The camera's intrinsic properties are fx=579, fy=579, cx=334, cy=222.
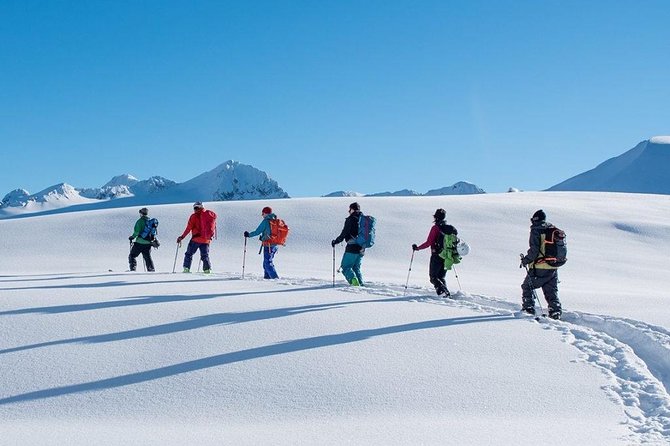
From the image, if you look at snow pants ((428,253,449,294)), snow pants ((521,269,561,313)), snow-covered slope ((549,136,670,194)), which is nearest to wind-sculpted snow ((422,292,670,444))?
snow pants ((521,269,561,313))

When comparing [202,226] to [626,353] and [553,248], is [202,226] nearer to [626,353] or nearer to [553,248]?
[553,248]

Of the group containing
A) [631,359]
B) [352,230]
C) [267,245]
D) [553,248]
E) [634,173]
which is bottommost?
[631,359]

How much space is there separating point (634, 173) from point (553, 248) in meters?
188

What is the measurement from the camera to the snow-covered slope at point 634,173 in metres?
168

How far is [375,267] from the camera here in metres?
21.1

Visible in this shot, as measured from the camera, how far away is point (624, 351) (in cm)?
761

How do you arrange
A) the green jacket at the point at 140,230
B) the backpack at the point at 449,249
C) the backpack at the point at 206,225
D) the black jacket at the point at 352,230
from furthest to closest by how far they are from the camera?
the green jacket at the point at 140,230, the backpack at the point at 206,225, the black jacket at the point at 352,230, the backpack at the point at 449,249

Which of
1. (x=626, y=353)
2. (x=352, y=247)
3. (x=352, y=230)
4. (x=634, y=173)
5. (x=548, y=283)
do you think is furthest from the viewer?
(x=634, y=173)

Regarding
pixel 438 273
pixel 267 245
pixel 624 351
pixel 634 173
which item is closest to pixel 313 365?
pixel 624 351

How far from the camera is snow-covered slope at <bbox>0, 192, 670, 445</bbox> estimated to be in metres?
5.08

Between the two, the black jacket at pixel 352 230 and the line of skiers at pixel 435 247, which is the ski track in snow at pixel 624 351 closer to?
the line of skiers at pixel 435 247

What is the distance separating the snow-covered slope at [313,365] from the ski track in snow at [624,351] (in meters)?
0.03

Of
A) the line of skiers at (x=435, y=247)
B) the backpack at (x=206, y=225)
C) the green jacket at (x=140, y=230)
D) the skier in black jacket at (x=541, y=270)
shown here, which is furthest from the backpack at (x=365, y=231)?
the green jacket at (x=140, y=230)

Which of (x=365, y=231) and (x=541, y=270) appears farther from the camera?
(x=365, y=231)
